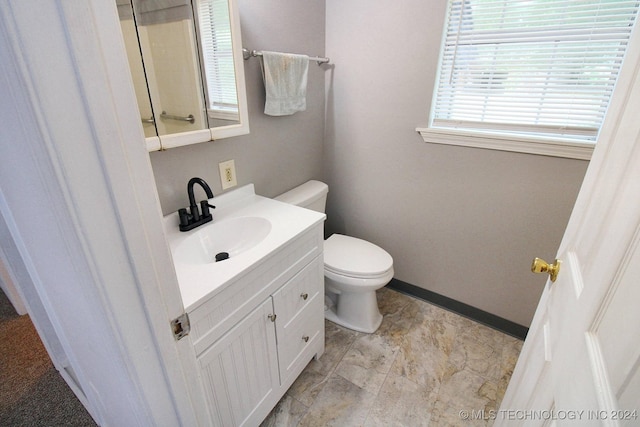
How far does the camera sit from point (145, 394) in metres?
0.60

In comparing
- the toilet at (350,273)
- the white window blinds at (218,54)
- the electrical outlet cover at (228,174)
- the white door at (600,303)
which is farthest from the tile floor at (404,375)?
the white window blinds at (218,54)

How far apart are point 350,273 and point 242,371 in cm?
74

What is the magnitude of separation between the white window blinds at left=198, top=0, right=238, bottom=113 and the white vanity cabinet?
68 cm

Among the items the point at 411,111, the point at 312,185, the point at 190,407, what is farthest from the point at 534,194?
the point at 190,407

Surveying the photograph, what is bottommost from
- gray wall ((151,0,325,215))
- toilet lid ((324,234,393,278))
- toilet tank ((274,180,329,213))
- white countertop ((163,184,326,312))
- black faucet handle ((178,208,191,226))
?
toilet lid ((324,234,393,278))

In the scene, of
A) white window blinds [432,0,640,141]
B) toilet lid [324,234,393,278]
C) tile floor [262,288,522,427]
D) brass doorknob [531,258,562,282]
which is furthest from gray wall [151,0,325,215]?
brass doorknob [531,258,562,282]

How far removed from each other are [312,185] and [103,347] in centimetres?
142

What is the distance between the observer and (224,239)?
4.26 feet

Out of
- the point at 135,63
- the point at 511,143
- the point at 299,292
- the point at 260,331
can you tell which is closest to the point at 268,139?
the point at 135,63

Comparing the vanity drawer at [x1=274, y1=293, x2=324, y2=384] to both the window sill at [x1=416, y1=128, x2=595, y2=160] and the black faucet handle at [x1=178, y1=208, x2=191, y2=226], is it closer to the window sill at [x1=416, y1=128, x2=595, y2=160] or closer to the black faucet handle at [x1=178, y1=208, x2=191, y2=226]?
the black faucet handle at [x1=178, y1=208, x2=191, y2=226]

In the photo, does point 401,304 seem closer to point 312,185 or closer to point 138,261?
point 312,185

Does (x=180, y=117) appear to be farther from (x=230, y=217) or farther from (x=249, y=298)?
(x=249, y=298)

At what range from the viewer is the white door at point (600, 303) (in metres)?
0.40

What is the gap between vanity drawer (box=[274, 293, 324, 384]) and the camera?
129 cm
